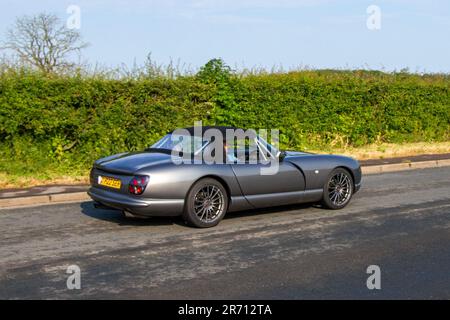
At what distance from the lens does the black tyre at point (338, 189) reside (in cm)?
938

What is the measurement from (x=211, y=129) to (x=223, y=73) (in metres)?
7.35

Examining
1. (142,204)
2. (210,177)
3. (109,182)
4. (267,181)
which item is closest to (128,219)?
(109,182)

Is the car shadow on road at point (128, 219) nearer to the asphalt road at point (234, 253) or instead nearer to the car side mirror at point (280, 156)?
the asphalt road at point (234, 253)

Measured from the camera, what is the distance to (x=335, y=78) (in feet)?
64.3

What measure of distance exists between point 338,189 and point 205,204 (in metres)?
2.65

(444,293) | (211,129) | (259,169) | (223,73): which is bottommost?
(444,293)

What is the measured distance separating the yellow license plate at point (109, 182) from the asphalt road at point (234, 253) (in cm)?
62

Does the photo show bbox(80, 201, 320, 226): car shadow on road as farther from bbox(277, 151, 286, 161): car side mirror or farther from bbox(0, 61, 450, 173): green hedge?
bbox(0, 61, 450, 173): green hedge

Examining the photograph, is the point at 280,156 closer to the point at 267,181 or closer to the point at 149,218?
the point at 267,181

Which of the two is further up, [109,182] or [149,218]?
[109,182]

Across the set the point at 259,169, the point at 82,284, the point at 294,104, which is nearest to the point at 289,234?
the point at 259,169

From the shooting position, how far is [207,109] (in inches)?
607

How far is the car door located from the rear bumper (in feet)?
3.49
